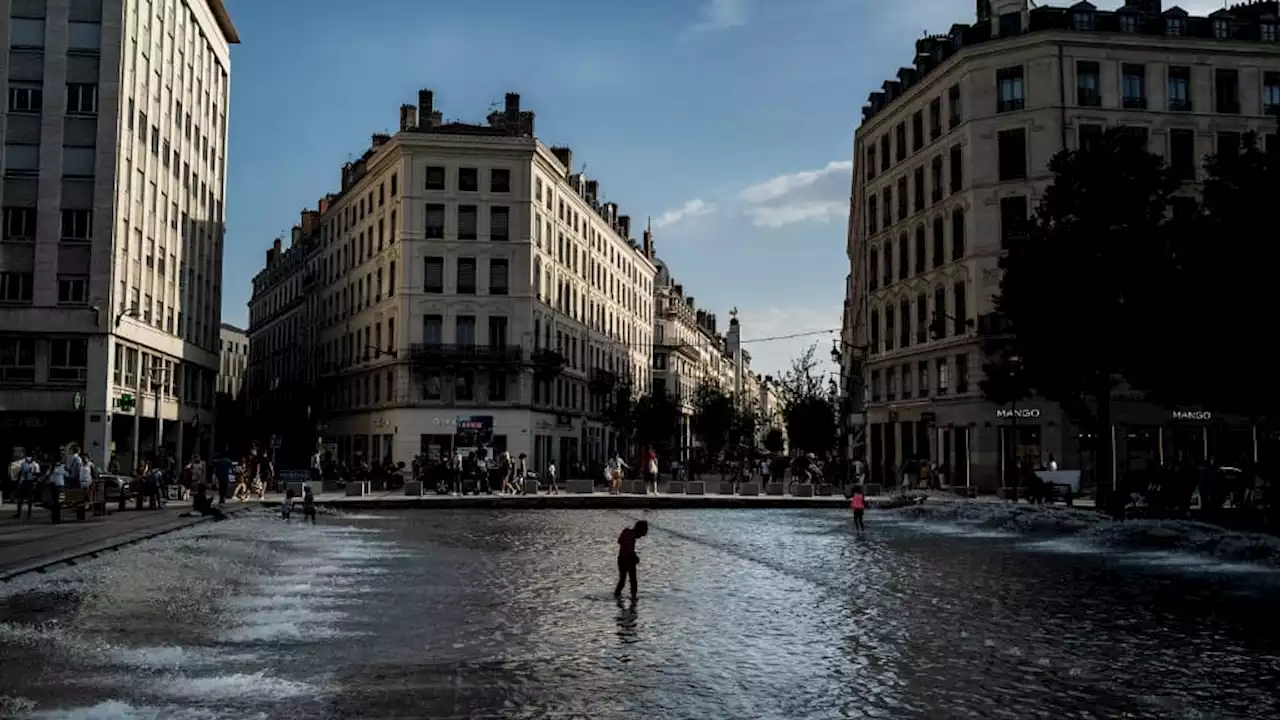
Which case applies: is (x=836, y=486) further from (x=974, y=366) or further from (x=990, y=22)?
(x=990, y=22)

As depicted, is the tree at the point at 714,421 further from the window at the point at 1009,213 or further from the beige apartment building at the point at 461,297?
the window at the point at 1009,213

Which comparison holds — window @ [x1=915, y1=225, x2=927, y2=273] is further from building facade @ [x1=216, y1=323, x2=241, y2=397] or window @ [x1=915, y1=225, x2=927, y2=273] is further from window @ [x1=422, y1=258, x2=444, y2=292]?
building facade @ [x1=216, y1=323, x2=241, y2=397]

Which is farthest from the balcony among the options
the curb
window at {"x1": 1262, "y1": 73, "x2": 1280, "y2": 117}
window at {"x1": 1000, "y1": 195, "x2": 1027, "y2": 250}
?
window at {"x1": 1262, "y1": 73, "x2": 1280, "y2": 117}

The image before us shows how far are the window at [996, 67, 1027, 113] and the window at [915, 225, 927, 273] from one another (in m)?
7.95

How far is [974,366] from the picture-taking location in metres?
51.4

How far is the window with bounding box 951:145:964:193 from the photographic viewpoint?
5344cm

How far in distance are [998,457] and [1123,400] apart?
6103mm

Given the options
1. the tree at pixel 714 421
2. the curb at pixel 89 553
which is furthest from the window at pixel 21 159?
the tree at pixel 714 421

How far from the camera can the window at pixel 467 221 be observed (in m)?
67.0

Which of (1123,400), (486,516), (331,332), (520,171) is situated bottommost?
(486,516)

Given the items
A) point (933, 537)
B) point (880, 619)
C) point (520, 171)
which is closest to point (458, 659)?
point (880, 619)

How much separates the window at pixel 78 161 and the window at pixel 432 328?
22.3m

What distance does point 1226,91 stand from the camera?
52.4 meters

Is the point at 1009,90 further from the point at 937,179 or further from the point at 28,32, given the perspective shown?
the point at 28,32
